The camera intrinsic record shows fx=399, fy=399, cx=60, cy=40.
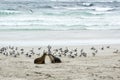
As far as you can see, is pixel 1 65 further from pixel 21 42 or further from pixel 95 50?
pixel 21 42

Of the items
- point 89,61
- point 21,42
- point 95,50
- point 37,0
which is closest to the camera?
point 89,61

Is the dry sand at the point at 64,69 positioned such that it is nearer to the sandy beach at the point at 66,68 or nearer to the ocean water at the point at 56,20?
the sandy beach at the point at 66,68

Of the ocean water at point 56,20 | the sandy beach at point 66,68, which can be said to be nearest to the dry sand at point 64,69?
the sandy beach at point 66,68

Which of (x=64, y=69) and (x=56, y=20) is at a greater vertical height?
(x=64, y=69)

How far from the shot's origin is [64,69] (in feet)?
27.2

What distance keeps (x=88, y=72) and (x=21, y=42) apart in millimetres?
6426

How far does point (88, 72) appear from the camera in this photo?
7.96 meters

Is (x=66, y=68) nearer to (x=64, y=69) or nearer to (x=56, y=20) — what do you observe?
(x=64, y=69)

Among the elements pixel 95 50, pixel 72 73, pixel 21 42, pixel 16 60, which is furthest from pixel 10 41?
pixel 72 73

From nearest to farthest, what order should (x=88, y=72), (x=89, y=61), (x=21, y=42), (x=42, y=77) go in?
(x=42, y=77)
(x=88, y=72)
(x=89, y=61)
(x=21, y=42)

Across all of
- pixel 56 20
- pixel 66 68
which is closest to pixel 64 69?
pixel 66 68

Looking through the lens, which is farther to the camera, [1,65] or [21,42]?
[21,42]

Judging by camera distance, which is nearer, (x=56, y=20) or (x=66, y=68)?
(x=66, y=68)

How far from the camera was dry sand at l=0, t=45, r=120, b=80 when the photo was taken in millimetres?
7513
